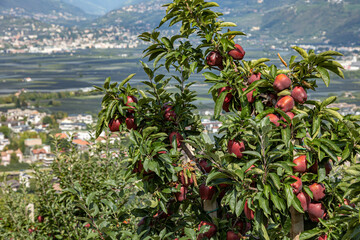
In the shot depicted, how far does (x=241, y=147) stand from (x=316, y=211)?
348 mm

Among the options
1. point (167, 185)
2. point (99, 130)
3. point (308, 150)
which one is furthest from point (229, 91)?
point (99, 130)

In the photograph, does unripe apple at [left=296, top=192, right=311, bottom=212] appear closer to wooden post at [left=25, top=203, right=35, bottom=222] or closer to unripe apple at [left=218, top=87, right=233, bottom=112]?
unripe apple at [left=218, top=87, right=233, bottom=112]

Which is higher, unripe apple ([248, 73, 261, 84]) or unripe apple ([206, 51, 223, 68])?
unripe apple ([206, 51, 223, 68])

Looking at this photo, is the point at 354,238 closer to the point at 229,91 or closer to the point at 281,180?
the point at 281,180

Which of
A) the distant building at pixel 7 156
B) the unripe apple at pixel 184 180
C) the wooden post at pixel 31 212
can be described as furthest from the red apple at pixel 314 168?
the distant building at pixel 7 156

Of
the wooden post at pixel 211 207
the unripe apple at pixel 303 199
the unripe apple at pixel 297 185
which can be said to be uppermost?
the unripe apple at pixel 297 185

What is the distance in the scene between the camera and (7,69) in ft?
339

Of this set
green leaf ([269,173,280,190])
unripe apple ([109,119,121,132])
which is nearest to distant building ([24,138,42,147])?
unripe apple ([109,119,121,132])

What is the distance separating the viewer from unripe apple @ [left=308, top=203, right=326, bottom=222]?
4.34 ft

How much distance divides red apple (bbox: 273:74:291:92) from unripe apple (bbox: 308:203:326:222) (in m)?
0.43

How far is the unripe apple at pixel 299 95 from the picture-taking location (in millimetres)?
1342

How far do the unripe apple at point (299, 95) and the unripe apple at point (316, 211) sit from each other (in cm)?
38

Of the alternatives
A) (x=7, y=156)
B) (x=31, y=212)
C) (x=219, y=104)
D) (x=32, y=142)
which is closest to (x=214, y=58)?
(x=219, y=104)

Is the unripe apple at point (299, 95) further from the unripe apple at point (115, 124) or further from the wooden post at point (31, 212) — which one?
the wooden post at point (31, 212)
